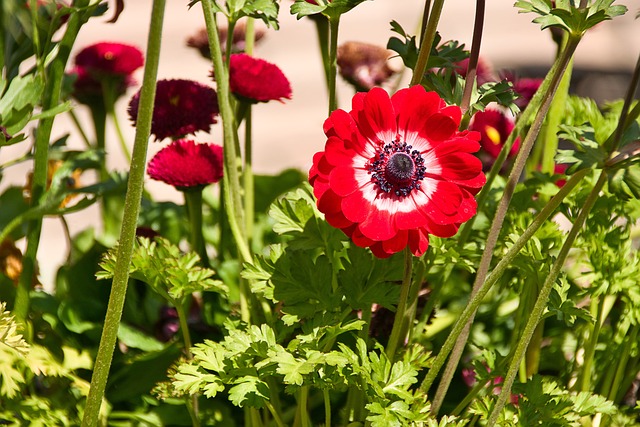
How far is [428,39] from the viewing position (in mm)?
641

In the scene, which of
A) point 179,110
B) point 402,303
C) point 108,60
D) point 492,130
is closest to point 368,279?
point 402,303

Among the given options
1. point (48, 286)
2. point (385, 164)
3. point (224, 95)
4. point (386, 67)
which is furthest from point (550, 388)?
point (48, 286)

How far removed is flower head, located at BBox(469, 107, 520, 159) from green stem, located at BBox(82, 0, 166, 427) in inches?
22.6

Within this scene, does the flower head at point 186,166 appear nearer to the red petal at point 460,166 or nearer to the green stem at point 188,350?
the green stem at point 188,350

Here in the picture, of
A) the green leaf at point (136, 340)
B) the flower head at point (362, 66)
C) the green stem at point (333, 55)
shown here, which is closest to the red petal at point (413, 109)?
the green stem at point (333, 55)

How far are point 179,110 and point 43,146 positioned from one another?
0.14m

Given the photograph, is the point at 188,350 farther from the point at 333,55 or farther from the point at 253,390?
the point at 333,55

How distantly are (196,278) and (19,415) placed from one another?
20cm

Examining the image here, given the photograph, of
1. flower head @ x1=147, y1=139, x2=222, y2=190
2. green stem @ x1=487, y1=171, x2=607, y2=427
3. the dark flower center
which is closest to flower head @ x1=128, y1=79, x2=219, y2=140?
flower head @ x1=147, y1=139, x2=222, y2=190

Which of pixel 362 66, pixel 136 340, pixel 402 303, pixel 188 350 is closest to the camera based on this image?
pixel 402 303

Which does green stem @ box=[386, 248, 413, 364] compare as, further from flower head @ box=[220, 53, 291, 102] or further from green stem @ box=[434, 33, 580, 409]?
flower head @ box=[220, 53, 291, 102]

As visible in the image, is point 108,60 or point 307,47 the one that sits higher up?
point 307,47

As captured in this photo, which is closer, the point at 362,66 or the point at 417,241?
the point at 417,241

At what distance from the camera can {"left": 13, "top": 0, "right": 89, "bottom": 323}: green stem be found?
0.74 metres
